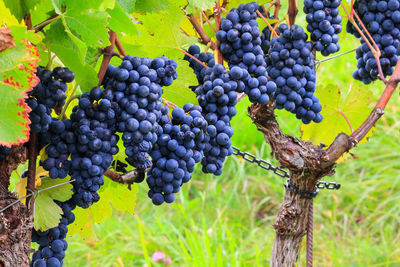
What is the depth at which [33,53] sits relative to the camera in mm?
729

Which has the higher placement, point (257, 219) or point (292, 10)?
point (292, 10)

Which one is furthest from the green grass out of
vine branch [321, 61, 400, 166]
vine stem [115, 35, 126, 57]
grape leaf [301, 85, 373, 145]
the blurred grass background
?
vine stem [115, 35, 126, 57]

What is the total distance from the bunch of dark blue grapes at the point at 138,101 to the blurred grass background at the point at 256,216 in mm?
1789

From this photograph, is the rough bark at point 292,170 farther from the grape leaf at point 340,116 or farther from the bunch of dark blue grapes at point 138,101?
the bunch of dark blue grapes at point 138,101

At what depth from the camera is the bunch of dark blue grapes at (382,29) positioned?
1345 millimetres

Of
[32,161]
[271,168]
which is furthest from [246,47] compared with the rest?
[271,168]

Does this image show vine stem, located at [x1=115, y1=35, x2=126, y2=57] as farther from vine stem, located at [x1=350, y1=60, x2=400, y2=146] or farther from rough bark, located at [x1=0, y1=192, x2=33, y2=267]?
vine stem, located at [x1=350, y1=60, x2=400, y2=146]

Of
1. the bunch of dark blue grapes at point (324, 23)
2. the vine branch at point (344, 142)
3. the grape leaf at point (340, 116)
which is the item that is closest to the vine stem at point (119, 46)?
the bunch of dark blue grapes at point (324, 23)

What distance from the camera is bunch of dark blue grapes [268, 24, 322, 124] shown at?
1.10m

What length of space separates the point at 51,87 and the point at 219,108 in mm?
319

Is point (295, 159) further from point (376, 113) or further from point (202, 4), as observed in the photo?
point (202, 4)

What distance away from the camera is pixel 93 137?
0.78 metres

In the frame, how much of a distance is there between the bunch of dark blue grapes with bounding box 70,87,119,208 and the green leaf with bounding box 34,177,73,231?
0.11 meters

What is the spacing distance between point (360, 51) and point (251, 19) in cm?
59
